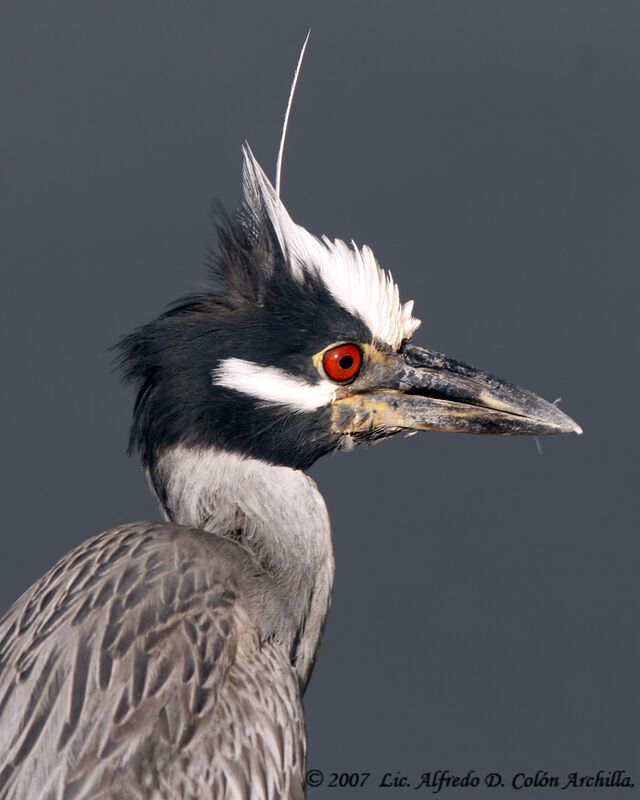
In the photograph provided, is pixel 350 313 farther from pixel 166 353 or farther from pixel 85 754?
pixel 85 754

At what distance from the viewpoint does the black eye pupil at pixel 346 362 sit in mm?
1769

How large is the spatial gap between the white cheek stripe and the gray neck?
118mm

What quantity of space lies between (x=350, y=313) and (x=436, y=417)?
0.77 feet

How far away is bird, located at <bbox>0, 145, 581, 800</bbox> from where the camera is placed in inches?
61.4

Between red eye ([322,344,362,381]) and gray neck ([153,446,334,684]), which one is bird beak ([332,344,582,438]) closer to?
red eye ([322,344,362,381])

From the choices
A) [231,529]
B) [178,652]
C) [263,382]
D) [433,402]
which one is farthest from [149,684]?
[433,402]

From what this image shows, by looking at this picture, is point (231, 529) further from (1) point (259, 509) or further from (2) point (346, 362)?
(2) point (346, 362)

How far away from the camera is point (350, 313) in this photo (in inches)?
69.2

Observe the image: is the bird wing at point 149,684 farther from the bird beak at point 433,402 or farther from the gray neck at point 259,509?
the bird beak at point 433,402

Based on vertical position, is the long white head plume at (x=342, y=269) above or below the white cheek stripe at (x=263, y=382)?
above

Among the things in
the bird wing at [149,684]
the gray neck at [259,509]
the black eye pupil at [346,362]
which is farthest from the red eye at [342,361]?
the bird wing at [149,684]

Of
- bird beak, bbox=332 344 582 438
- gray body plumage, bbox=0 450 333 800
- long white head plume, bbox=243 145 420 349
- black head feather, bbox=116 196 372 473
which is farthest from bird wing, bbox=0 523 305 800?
long white head plume, bbox=243 145 420 349

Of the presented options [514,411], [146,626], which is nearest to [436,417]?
[514,411]

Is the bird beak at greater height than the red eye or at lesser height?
lesser
